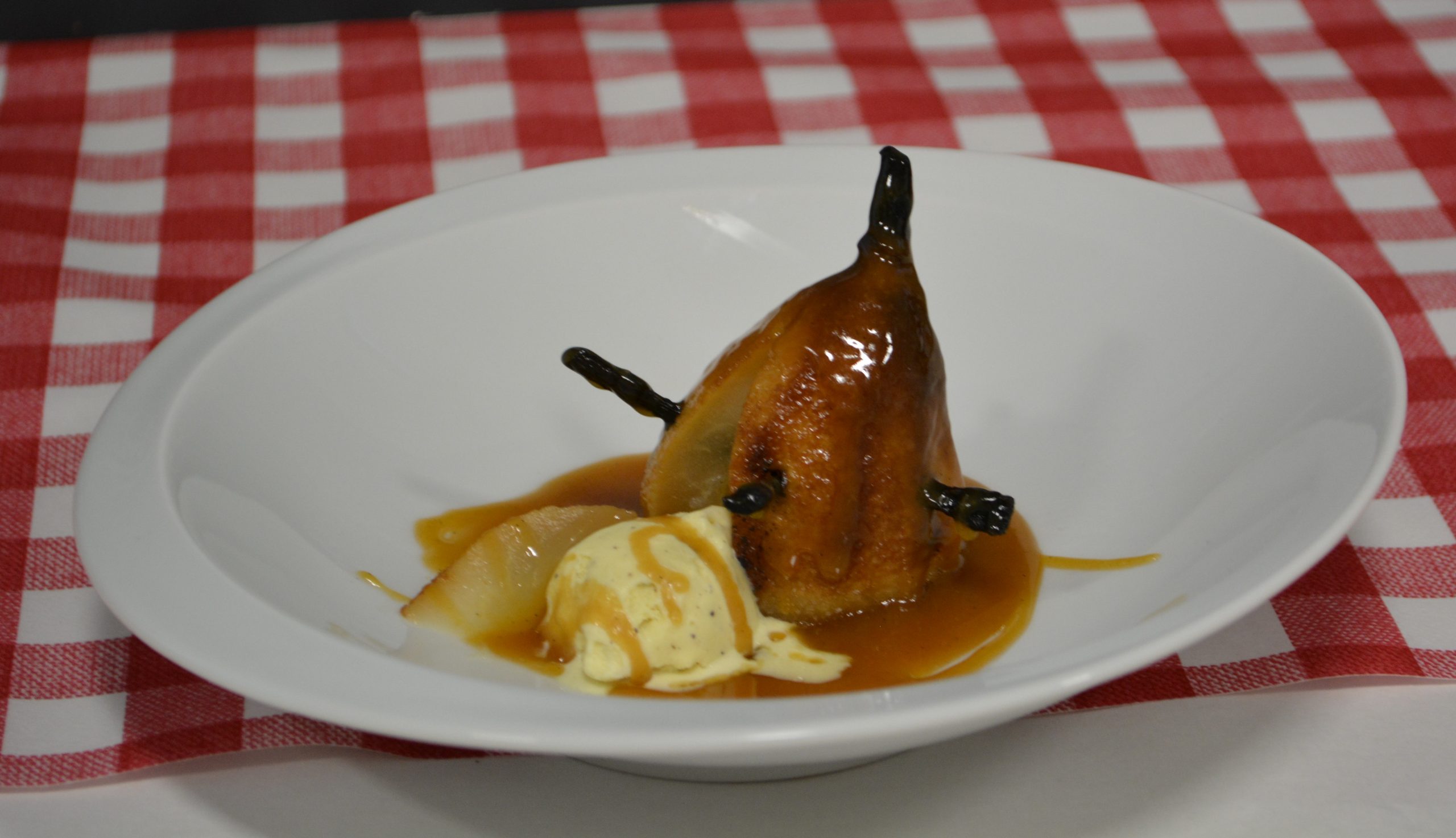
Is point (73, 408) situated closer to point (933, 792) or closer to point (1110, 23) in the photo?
point (933, 792)

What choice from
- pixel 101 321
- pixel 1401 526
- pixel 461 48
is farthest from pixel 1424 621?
pixel 461 48

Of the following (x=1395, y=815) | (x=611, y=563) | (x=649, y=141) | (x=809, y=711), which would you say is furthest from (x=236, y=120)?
(x=1395, y=815)

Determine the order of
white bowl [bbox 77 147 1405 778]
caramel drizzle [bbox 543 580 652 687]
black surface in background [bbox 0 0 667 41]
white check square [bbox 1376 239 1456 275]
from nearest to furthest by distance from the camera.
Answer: white bowl [bbox 77 147 1405 778]
caramel drizzle [bbox 543 580 652 687]
white check square [bbox 1376 239 1456 275]
black surface in background [bbox 0 0 667 41]

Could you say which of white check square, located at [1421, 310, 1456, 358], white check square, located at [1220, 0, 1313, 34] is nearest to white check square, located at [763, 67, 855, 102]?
white check square, located at [1220, 0, 1313, 34]

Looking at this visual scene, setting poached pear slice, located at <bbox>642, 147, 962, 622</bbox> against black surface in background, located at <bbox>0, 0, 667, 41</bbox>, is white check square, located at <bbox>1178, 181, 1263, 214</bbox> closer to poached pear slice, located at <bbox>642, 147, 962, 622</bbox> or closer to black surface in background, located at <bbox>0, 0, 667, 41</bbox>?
poached pear slice, located at <bbox>642, 147, 962, 622</bbox>

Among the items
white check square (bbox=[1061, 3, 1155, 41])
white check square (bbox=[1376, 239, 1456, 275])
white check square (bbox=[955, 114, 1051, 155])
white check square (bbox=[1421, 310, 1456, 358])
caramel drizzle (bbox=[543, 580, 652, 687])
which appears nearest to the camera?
caramel drizzle (bbox=[543, 580, 652, 687])

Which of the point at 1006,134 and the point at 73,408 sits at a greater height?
the point at 1006,134

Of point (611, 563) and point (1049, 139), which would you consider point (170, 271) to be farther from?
point (1049, 139)
